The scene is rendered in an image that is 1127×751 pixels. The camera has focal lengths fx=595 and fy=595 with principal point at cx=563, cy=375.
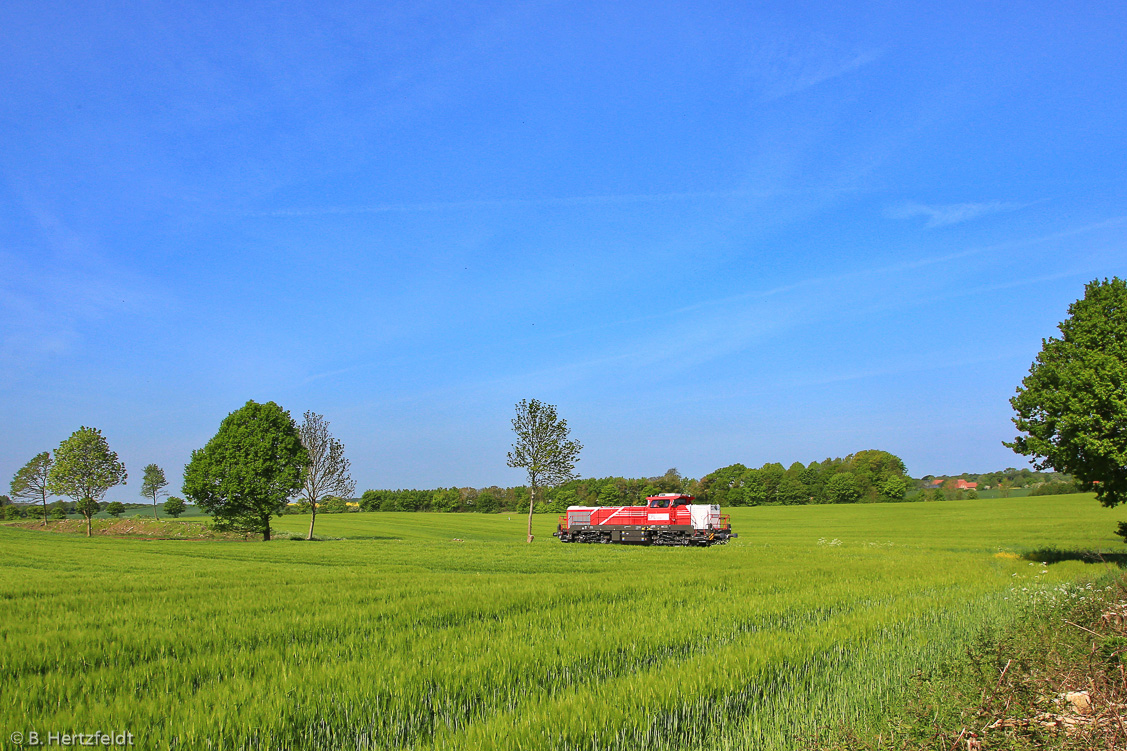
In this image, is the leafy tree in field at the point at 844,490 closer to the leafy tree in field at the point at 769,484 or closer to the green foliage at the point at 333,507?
the leafy tree in field at the point at 769,484

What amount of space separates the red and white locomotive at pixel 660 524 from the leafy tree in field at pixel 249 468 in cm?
2413

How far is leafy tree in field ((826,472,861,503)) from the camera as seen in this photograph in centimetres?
11150

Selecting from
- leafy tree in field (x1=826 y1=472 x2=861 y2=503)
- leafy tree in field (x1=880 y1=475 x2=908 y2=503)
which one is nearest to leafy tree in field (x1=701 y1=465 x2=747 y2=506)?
leafy tree in field (x1=826 y1=472 x2=861 y2=503)

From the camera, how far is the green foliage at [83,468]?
58.1m

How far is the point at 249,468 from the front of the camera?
46156 mm

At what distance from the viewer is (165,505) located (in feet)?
282

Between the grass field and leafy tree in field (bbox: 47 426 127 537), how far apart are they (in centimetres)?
4739

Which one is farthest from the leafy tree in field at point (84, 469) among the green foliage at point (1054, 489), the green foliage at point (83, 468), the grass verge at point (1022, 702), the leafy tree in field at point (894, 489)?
the green foliage at point (1054, 489)

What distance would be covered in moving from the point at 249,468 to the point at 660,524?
31.7m

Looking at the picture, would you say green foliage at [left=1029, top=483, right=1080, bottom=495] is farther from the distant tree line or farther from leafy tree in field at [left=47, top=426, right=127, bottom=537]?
leafy tree in field at [left=47, top=426, right=127, bottom=537]

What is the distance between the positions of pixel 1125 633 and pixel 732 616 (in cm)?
602

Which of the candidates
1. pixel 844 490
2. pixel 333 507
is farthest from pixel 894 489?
Result: pixel 333 507

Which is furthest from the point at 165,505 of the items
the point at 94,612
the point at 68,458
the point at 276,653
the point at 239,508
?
the point at 276,653

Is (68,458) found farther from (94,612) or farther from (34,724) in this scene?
(34,724)
